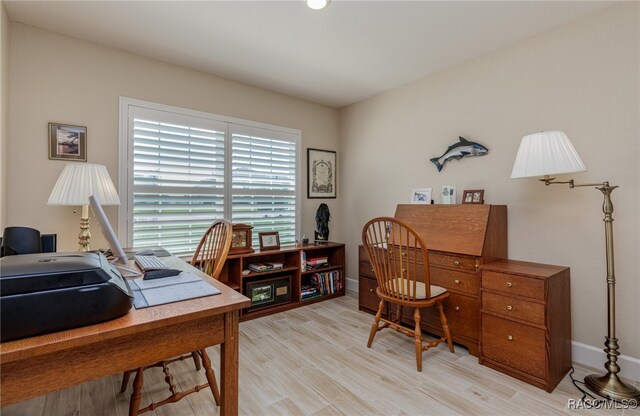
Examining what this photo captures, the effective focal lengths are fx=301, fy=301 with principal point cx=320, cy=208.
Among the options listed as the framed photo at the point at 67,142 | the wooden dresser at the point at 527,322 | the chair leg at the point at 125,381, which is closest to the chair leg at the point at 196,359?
the chair leg at the point at 125,381

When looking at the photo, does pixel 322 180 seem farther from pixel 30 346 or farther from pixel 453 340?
pixel 30 346

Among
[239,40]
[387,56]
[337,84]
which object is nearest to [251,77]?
[239,40]

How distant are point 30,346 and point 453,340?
252 cm

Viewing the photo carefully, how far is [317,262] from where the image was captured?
3629 mm

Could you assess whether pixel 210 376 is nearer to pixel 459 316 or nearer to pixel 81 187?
pixel 81 187

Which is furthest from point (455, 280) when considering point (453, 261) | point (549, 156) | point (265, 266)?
point (265, 266)

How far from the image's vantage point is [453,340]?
93.8 inches

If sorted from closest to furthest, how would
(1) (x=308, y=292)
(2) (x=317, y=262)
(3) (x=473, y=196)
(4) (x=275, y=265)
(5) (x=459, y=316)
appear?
(5) (x=459, y=316), (3) (x=473, y=196), (4) (x=275, y=265), (1) (x=308, y=292), (2) (x=317, y=262)

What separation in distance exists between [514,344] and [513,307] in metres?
0.24

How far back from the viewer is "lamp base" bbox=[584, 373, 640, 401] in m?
1.75

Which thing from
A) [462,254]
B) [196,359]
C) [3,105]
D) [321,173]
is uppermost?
[3,105]

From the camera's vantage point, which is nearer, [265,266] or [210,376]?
[210,376]

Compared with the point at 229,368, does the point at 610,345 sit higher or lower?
lower

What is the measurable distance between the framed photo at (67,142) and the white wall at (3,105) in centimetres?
25
